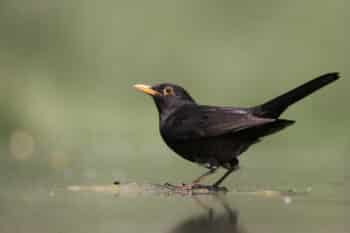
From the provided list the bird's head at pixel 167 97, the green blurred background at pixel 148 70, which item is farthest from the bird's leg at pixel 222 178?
the green blurred background at pixel 148 70

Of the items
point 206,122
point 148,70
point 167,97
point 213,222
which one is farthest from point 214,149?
point 148,70

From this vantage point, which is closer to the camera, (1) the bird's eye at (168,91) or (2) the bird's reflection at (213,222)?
(2) the bird's reflection at (213,222)

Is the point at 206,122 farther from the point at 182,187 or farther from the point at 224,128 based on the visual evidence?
the point at 182,187

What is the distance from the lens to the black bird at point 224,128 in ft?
22.8

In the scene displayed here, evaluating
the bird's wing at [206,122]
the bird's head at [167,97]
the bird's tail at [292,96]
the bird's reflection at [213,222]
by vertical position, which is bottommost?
the bird's reflection at [213,222]

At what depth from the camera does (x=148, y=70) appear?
12.9 m

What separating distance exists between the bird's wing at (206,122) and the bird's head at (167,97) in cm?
28

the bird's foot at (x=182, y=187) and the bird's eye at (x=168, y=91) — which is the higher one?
the bird's eye at (x=168, y=91)

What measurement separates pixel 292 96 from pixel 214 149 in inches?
30.8

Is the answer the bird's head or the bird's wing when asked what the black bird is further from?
the bird's head

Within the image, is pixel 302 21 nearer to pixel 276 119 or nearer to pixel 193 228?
pixel 276 119

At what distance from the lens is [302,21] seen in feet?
43.5

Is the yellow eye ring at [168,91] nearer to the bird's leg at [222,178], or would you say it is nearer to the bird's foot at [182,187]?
the bird's leg at [222,178]

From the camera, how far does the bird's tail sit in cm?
679
